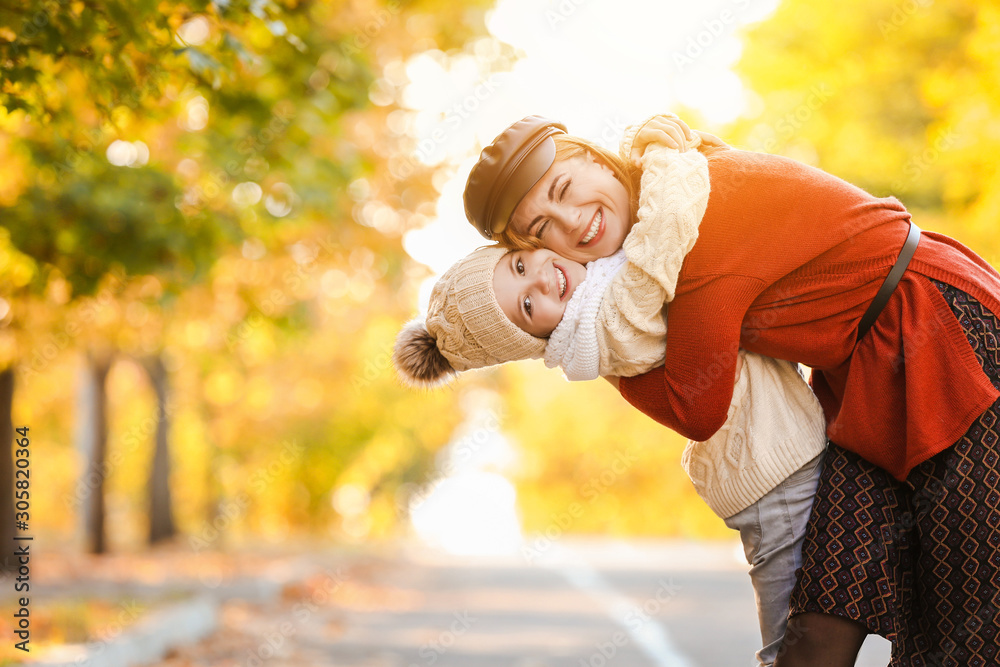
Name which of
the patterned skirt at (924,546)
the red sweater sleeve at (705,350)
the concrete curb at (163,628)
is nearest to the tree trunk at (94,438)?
the concrete curb at (163,628)

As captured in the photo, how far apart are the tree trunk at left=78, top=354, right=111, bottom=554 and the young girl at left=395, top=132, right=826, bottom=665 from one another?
1415 centimetres

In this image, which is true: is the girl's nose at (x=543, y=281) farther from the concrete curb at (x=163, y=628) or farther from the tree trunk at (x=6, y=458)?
the tree trunk at (x=6, y=458)

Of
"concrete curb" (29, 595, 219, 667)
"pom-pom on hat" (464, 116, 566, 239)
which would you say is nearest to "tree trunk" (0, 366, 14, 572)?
"concrete curb" (29, 595, 219, 667)

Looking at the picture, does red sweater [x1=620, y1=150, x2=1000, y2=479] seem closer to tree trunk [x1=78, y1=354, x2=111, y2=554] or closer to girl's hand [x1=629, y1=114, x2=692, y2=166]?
girl's hand [x1=629, y1=114, x2=692, y2=166]

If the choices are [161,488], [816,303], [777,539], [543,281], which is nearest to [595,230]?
[543,281]

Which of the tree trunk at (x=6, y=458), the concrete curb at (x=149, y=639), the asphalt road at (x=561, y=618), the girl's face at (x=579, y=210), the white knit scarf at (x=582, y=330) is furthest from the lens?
the tree trunk at (x=6, y=458)

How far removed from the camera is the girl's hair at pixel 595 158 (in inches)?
114

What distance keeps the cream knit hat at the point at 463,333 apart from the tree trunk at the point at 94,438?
13.9m

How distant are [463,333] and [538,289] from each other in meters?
0.25

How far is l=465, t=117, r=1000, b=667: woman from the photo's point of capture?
2.49m

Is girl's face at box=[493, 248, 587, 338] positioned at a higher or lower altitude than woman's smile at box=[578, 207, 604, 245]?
lower

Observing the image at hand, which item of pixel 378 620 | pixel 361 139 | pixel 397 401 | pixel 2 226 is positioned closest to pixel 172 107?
pixel 2 226

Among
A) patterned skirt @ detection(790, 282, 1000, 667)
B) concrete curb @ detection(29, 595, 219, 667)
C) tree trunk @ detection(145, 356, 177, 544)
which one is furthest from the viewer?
tree trunk @ detection(145, 356, 177, 544)

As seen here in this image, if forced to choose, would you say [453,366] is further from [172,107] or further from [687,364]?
[172,107]
